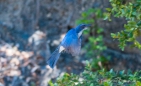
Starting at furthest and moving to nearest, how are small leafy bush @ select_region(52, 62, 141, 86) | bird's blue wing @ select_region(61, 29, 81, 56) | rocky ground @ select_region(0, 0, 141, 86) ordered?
rocky ground @ select_region(0, 0, 141, 86)
bird's blue wing @ select_region(61, 29, 81, 56)
small leafy bush @ select_region(52, 62, 141, 86)

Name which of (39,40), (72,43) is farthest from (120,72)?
(39,40)

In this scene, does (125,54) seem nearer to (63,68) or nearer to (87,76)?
(63,68)

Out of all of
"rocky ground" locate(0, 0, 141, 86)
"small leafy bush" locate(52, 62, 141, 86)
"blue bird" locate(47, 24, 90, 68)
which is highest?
"rocky ground" locate(0, 0, 141, 86)

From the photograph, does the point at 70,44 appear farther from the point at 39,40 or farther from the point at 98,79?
the point at 39,40

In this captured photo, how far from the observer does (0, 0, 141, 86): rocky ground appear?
5.26 m

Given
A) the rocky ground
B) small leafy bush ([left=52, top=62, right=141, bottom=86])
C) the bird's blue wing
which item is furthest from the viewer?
the rocky ground

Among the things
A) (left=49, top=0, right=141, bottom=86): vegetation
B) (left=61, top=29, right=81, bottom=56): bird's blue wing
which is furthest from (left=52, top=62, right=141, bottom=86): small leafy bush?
(left=61, top=29, right=81, bottom=56): bird's blue wing

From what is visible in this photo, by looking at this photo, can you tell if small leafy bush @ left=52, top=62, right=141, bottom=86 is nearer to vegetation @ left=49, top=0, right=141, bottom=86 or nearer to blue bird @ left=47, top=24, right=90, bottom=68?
vegetation @ left=49, top=0, right=141, bottom=86

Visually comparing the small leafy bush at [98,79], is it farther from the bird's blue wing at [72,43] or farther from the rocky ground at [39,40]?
the rocky ground at [39,40]

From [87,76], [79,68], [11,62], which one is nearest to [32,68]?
[11,62]

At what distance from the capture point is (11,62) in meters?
5.39

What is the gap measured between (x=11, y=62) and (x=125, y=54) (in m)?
1.73

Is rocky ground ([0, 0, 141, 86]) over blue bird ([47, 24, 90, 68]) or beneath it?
over

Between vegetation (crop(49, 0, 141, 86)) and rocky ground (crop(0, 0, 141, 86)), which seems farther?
rocky ground (crop(0, 0, 141, 86))
